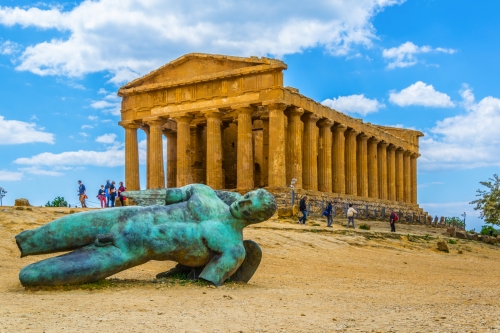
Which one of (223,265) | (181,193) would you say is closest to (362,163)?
(181,193)

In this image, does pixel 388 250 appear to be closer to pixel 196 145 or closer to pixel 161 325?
pixel 161 325

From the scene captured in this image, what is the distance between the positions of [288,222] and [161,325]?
20360 millimetres

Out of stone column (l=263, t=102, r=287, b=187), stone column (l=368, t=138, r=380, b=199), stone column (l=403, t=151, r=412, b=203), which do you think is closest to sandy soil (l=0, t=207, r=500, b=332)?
stone column (l=263, t=102, r=287, b=187)

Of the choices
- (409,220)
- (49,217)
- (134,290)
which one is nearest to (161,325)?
(134,290)

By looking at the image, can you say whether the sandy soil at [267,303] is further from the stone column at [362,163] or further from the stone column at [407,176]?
the stone column at [407,176]

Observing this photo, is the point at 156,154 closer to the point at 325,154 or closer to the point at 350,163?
the point at 325,154

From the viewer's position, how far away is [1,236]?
14.2m

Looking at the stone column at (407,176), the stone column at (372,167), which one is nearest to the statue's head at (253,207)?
the stone column at (372,167)

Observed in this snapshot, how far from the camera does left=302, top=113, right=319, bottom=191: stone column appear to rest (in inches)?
1522

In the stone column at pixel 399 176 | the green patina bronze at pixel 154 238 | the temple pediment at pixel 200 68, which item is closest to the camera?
the green patina bronze at pixel 154 238

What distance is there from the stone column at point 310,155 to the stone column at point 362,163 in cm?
830

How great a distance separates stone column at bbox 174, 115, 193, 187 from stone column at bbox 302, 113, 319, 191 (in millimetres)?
7260

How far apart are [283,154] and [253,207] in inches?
1061

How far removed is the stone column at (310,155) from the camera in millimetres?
38656
